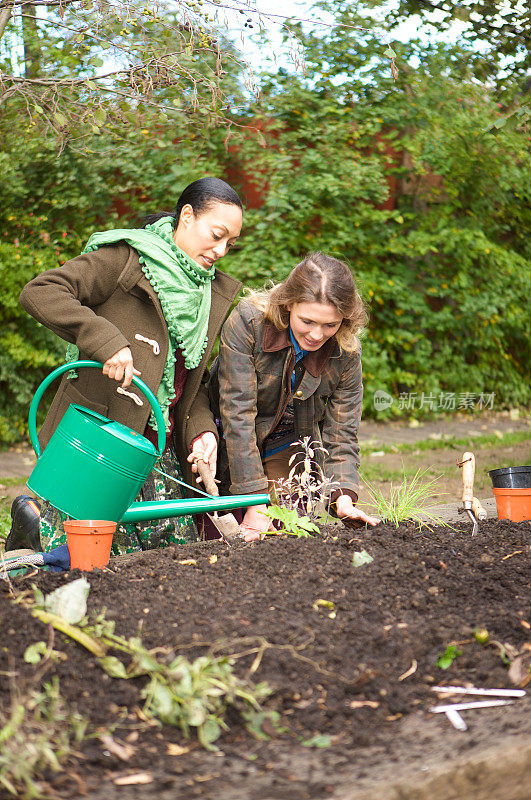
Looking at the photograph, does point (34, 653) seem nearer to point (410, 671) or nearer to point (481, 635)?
point (410, 671)

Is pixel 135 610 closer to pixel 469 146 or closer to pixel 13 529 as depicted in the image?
pixel 13 529

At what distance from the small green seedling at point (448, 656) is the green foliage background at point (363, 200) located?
3970mm

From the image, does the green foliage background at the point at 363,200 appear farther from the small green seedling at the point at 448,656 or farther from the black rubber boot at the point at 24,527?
the small green seedling at the point at 448,656

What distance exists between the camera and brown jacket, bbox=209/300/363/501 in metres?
2.69

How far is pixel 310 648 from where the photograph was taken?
61.0 inches

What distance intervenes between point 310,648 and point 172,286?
1392mm

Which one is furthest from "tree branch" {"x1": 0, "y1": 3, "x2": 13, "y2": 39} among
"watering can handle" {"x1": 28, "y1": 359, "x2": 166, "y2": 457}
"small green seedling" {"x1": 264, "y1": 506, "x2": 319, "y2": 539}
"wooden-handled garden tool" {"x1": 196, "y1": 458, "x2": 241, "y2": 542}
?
"small green seedling" {"x1": 264, "y1": 506, "x2": 319, "y2": 539}

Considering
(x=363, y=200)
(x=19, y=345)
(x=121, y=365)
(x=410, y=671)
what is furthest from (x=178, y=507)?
(x=363, y=200)

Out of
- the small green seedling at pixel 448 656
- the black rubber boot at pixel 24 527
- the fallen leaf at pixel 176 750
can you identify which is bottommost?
the black rubber boot at pixel 24 527

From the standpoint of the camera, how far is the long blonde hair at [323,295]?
98.2 inches

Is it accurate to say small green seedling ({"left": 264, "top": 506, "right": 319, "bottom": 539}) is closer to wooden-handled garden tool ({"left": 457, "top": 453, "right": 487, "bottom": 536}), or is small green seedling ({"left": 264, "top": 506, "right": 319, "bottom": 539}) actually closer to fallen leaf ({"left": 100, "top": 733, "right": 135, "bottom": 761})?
wooden-handled garden tool ({"left": 457, "top": 453, "right": 487, "bottom": 536})

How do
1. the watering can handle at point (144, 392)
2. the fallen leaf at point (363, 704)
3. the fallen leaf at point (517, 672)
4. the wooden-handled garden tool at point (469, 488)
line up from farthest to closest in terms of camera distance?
the wooden-handled garden tool at point (469, 488), the watering can handle at point (144, 392), the fallen leaf at point (517, 672), the fallen leaf at point (363, 704)

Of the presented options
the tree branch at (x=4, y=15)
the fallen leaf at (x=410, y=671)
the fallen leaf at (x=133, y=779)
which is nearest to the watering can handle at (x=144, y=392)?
the fallen leaf at (x=410, y=671)

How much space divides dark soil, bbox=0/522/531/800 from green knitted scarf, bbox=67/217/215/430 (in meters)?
0.69
